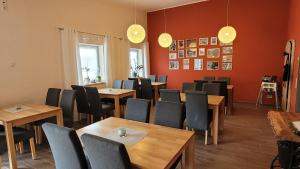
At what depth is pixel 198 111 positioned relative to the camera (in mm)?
2943

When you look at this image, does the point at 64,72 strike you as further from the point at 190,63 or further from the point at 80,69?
the point at 190,63

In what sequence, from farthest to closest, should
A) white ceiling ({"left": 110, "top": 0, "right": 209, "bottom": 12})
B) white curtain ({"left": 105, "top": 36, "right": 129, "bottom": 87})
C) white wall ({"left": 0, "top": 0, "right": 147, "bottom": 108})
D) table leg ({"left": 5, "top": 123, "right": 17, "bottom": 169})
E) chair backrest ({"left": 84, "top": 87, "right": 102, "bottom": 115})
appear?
1. white ceiling ({"left": 110, "top": 0, "right": 209, "bottom": 12})
2. white curtain ({"left": 105, "top": 36, "right": 129, "bottom": 87})
3. chair backrest ({"left": 84, "top": 87, "right": 102, "bottom": 115})
4. white wall ({"left": 0, "top": 0, "right": 147, "bottom": 108})
5. table leg ({"left": 5, "top": 123, "right": 17, "bottom": 169})

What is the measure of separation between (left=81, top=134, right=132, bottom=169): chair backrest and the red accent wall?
542 centimetres

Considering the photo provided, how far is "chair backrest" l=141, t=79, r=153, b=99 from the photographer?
206 inches

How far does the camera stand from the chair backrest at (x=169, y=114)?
6.64ft

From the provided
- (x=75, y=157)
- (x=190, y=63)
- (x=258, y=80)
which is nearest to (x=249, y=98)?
(x=258, y=80)

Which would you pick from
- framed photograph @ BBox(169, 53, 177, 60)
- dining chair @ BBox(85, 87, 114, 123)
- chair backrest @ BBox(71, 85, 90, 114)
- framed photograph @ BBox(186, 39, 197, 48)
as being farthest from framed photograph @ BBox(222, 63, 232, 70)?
chair backrest @ BBox(71, 85, 90, 114)

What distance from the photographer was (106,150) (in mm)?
1162

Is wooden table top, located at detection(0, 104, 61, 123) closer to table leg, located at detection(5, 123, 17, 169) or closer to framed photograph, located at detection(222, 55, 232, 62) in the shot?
table leg, located at detection(5, 123, 17, 169)

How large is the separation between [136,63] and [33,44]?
366 centimetres

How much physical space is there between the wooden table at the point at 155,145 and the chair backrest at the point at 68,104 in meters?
1.34

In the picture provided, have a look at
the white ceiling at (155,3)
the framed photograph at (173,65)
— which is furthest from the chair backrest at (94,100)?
the framed photograph at (173,65)

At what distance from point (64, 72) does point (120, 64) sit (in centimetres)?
195

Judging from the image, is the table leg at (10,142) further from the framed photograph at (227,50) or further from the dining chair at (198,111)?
the framed photograph at (227,50)
